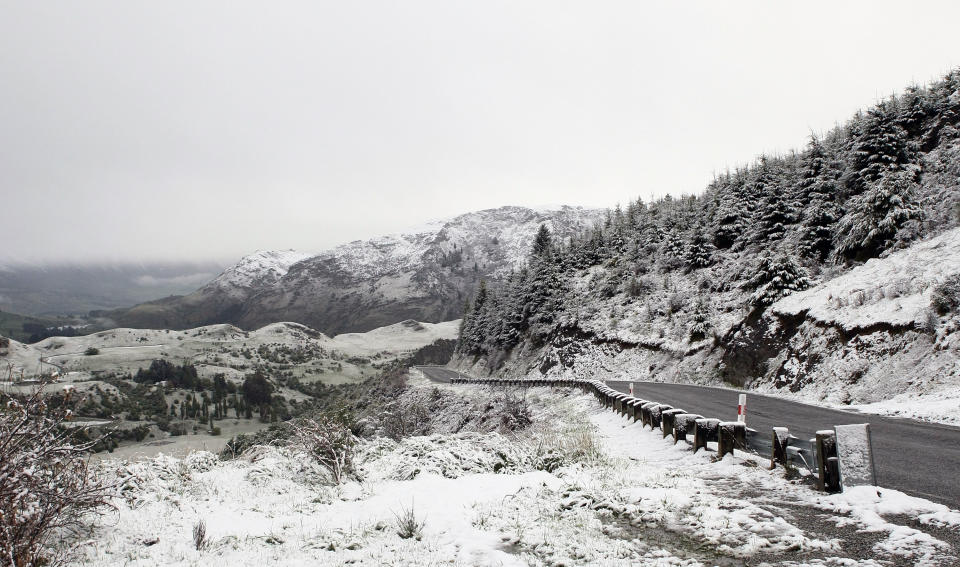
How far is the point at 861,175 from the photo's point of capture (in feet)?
95.5

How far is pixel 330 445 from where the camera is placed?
10.4m

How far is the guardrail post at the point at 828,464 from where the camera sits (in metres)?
6.64

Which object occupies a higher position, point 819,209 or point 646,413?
point 819,209

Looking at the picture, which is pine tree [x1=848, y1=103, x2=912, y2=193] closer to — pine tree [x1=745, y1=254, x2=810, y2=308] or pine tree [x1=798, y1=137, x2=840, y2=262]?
pine tree [x1=798, y1=137, x2=840, y2=262]

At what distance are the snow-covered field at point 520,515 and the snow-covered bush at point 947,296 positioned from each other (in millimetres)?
12001

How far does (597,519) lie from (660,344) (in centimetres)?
3066

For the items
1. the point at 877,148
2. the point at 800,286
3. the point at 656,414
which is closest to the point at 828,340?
the point at 800,286

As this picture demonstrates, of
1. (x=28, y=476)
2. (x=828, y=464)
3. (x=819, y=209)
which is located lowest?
(x=828, y=464)

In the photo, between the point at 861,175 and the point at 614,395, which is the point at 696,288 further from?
the point at 614,395

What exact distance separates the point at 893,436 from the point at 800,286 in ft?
62.4

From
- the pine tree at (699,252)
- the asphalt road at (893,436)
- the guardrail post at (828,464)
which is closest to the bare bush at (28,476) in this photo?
the guardrail post at (828,464)

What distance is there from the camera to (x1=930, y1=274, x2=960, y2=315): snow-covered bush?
15.4 metres

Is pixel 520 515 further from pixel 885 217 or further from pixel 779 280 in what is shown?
pixel 885 217

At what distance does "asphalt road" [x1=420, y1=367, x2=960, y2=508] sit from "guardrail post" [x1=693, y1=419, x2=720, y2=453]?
89 centimetres
